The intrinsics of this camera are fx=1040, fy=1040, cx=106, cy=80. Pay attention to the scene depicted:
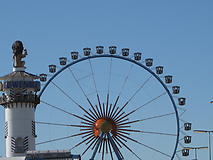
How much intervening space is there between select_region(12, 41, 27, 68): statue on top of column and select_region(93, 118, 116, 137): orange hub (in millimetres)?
14050

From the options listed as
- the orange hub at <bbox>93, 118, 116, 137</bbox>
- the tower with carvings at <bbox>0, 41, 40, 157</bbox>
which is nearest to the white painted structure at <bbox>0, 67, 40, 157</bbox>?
the tower with carvings at <bbox>0, 41, 40, 157</bbox>

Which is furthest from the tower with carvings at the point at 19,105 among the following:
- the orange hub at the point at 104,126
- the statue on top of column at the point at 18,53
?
the orange hub at the point at 104,126

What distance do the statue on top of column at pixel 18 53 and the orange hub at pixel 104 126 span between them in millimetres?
14050

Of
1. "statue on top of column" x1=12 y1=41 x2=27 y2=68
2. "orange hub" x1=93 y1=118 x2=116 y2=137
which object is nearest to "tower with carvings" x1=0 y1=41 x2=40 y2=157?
"statue on top of column" x1=12 y1=41 x2=27 y2=68

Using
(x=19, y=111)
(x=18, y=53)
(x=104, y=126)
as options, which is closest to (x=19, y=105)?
(x=19, y=111)

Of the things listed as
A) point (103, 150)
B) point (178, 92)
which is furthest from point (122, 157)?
point (178, 92)

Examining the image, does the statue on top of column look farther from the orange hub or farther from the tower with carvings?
the orange hub

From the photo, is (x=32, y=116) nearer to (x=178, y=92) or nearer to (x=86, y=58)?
(x=86, y=58)

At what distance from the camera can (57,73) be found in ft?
369

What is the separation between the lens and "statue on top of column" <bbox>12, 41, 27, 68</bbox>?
379ft

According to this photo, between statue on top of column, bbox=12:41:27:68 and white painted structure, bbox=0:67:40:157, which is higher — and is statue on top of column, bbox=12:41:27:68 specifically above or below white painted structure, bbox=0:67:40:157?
above

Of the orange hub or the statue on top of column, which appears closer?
the orange hub

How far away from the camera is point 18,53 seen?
A: 379 feet

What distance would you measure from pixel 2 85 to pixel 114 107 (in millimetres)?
15507
